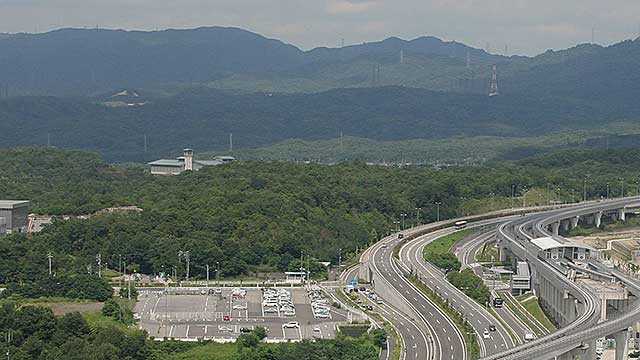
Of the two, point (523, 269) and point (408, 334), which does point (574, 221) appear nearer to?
point (523, 269)

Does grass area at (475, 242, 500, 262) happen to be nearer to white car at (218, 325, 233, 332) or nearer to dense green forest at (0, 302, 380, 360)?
white car at (218, 325, 233, 332)

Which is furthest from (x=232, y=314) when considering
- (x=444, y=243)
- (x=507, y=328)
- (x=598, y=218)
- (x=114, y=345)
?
(x=598, y=218)

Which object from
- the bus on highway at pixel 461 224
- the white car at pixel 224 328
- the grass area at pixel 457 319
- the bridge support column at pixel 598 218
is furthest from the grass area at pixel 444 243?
the white car at pixel 224 328

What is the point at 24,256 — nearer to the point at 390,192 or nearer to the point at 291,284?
the point at 291,284

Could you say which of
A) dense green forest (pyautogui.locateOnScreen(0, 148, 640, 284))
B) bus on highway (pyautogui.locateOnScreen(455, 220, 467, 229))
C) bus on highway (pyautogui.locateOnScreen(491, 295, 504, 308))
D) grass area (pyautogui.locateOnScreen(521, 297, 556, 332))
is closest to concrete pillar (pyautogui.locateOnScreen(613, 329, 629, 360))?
grass area (pyautogui.locateOnScreen(521, 297, 556, 332))

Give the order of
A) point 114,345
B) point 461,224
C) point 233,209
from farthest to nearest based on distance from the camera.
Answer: point 461,224
point 233,209
point 114,345

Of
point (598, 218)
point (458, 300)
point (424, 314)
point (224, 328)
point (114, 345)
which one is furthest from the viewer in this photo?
point (598, 218)

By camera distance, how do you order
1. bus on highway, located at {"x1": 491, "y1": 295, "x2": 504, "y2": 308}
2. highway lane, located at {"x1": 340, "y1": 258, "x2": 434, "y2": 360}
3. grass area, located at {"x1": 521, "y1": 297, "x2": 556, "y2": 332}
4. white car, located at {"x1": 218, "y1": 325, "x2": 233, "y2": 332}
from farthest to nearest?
bus on highway, located at {"x1": 491, "y1": 295, "x2": 504, "y2": 308}
grass area, located at {"x1": 521, "y1": 297, "x2": 556, "y2": 332}
white car, located at {"x1": 218, "y1": 325, "x2": 233, "y2": 332}
highway lane, located at {"x1": 340, "y1": 258, "x2": 434, "y2": 360}
